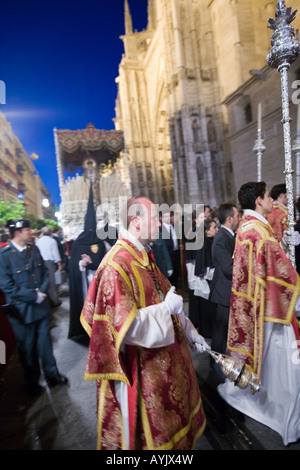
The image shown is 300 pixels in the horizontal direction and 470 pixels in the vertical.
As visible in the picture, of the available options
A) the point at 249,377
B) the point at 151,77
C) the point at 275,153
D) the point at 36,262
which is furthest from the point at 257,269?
the point at 151,77

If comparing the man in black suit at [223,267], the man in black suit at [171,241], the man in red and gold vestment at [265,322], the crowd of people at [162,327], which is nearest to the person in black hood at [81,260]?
the crowd of people at [162,327]

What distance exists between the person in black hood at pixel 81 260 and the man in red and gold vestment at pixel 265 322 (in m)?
2.66

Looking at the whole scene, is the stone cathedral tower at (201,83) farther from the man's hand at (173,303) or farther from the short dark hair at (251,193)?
the man's hand at (173,303)

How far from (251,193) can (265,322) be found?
43.6 inches

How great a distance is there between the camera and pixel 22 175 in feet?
154

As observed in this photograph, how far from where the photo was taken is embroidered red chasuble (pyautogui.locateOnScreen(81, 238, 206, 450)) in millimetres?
1388

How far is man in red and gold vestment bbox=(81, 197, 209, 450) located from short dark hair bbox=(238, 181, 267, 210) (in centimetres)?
107

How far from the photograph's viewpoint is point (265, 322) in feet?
6.73

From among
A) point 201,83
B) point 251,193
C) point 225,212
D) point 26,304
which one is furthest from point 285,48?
point 201,83

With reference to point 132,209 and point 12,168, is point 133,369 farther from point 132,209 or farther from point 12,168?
point 12,168

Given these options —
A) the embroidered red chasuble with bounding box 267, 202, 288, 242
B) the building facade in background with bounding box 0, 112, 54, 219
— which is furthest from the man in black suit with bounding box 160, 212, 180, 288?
the building facade in background with bounding box 0, 112, 54, 219

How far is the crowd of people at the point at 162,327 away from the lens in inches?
55.1

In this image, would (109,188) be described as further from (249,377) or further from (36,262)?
(249,377)

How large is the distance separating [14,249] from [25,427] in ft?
5.82
